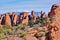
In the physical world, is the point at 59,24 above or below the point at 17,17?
above

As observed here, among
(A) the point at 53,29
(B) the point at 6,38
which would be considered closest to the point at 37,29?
(A) the point at 53,29

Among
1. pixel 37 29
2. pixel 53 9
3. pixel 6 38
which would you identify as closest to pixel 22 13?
pixel 53 9

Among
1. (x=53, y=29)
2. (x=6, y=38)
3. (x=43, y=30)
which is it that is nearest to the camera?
(x=6, y=38)

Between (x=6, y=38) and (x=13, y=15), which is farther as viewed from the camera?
(x=13, y=15)

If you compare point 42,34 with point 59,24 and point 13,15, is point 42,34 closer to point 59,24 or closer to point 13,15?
point 59,24

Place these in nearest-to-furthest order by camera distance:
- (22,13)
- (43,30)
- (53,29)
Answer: (53,29)
(43,30)
(22,13)

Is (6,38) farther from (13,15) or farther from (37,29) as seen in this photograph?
(13,15)

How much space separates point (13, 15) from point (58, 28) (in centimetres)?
6605

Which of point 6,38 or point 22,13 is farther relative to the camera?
point 22,13

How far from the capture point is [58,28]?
133 ft

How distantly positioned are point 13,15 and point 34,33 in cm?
6504

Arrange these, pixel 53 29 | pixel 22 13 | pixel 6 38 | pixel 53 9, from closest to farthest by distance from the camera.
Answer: pixel 6 38 < pixel 53 29 < pixel 53 9 < pixel 22 13

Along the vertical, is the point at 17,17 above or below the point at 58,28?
below

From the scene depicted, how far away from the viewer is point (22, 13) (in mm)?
103062
